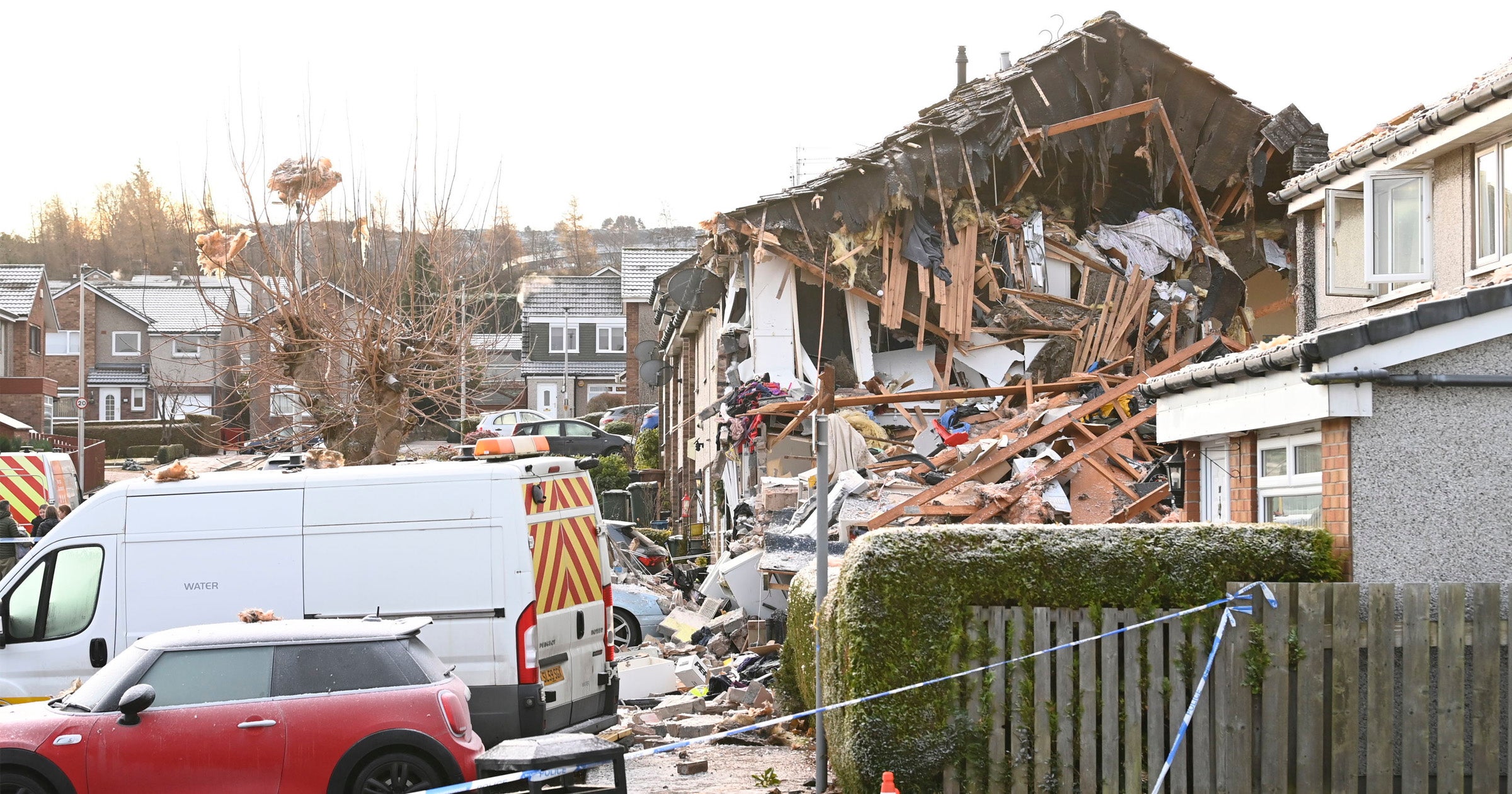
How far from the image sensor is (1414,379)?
7.82m

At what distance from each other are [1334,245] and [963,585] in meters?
7.73

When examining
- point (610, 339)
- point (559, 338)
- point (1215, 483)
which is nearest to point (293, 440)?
point (1215, 483)

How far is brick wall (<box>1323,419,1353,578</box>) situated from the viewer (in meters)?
7.91

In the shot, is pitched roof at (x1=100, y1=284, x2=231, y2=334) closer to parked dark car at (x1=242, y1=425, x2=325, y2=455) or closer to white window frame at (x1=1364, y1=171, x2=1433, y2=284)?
parked dark car at (x1=242, y1=425, x2=325, y2=455)

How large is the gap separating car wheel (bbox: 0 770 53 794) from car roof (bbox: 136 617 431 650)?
0.92 meters

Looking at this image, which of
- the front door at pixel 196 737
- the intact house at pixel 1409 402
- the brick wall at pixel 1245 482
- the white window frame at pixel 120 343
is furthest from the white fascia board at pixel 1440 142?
the white window frame at pixel 120 343

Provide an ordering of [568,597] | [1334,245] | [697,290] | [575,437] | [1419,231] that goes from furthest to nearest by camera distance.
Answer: [575,437]
[697,290]
[1334,245]
[1419,231]
[568,597]

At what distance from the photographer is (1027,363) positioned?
22.6 meters

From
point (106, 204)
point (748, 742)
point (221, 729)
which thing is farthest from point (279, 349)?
point (106, 204)

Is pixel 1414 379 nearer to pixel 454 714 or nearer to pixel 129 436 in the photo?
pixel 454 714

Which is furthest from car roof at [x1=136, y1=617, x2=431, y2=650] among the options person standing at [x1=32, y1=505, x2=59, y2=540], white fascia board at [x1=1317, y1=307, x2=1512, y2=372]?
person standing at [x1=32, y1=505, x2=59, y2=540]

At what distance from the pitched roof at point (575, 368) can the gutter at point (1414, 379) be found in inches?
2332

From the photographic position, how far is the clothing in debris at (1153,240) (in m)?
23.3

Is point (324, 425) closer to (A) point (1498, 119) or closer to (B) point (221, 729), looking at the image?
(B) point (221, 729)
